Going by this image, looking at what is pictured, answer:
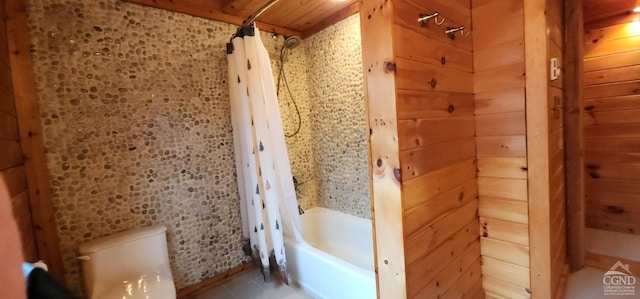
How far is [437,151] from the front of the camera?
50.6 inches

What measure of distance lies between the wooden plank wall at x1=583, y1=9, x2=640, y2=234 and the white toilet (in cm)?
397

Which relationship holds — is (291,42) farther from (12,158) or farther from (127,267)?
(127,267)

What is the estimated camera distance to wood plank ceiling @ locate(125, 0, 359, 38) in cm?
215

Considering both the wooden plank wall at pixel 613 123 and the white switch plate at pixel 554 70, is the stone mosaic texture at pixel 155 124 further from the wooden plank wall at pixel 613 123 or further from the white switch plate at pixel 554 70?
the wooden plank wall at pixel 613 123

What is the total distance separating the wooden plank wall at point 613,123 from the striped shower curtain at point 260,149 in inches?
123

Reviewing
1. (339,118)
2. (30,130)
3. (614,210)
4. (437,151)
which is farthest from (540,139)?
(30,130)

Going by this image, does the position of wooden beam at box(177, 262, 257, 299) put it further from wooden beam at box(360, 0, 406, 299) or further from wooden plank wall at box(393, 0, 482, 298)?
wooden plank wall at box(393, 0, 482, 298)

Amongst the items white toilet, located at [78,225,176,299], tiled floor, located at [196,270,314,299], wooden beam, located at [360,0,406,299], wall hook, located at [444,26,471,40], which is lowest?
tiled floor, located at [196,270,314,299]

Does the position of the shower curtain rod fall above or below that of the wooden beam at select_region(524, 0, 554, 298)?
above

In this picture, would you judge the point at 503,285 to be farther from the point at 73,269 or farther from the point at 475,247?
the point at 73,269

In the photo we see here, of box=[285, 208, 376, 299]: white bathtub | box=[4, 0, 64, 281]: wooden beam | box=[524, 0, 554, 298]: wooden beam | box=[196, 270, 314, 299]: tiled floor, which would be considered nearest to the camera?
box=[524, 0, 554, 298]: wooden beam

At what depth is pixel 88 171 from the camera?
5.76ft

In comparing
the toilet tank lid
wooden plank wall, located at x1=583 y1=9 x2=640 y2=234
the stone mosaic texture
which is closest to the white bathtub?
the stone mosaic texture

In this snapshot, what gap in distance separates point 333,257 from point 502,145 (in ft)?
4.37
